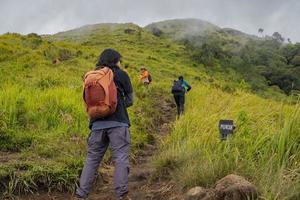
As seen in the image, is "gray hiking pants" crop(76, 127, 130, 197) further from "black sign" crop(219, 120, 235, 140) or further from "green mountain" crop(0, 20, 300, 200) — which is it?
"black sign" crop(219, 120, 235, 140)

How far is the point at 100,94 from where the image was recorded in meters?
6.18

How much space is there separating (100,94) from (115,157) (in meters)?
0.86

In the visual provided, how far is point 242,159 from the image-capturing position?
234 inches

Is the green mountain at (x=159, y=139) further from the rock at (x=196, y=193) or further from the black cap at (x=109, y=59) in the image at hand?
the black cap at (x=109, y=59)

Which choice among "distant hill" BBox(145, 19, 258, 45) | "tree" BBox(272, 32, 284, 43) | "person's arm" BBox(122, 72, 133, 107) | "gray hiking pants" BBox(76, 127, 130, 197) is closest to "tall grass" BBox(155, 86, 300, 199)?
"gray hiking pants" BBox(76, 127, 130, 197)

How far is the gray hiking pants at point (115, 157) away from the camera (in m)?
6.35

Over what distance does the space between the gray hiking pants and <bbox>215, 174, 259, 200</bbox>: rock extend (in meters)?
1.52

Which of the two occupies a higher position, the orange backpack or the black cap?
the black cap

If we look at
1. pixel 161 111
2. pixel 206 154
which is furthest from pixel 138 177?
pixel 161 111

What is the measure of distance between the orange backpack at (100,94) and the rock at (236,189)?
1759 mm

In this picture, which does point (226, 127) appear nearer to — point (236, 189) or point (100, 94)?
point (236, 189)

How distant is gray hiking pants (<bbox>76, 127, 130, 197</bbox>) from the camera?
6352 mm

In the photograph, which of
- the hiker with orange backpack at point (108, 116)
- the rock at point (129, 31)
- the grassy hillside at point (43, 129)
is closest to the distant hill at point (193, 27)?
the rock at point (129, 31)

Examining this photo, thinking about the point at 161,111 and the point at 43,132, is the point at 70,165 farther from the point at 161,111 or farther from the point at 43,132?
the point at 161,111
